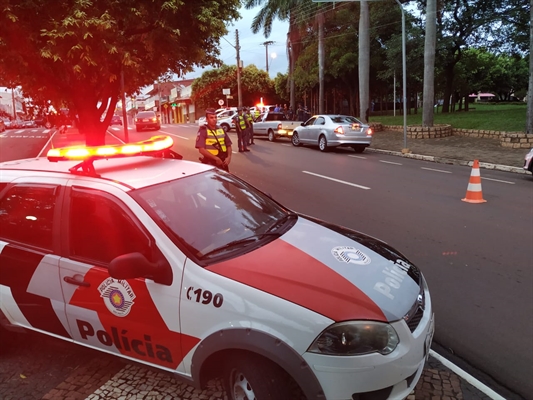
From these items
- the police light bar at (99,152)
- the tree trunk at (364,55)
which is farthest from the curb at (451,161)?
the police light bar at (99,152)

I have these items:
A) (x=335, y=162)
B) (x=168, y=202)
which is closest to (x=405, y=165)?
(x=335, y=162)

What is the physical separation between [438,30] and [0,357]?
3206 cm

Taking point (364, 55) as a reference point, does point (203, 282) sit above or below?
below

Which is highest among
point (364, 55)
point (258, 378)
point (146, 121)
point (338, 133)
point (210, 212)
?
point (364, 55)

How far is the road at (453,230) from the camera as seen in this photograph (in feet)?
12.3

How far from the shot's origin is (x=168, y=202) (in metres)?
3.10

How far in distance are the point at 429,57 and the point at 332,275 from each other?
19.8 metres

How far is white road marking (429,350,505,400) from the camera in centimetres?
303

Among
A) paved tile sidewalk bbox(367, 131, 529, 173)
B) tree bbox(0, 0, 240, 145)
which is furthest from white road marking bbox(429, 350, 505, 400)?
paved tile sidewalk bbox(367, 131, 529, 173)

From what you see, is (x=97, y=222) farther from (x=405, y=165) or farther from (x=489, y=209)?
(x=405, y=165)

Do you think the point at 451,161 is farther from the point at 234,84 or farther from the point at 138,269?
the point at 234,84

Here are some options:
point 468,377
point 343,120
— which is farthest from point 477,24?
point 468,377

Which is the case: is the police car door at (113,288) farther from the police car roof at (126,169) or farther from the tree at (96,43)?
the tree at (96,43)

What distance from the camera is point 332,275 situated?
2.58 m
